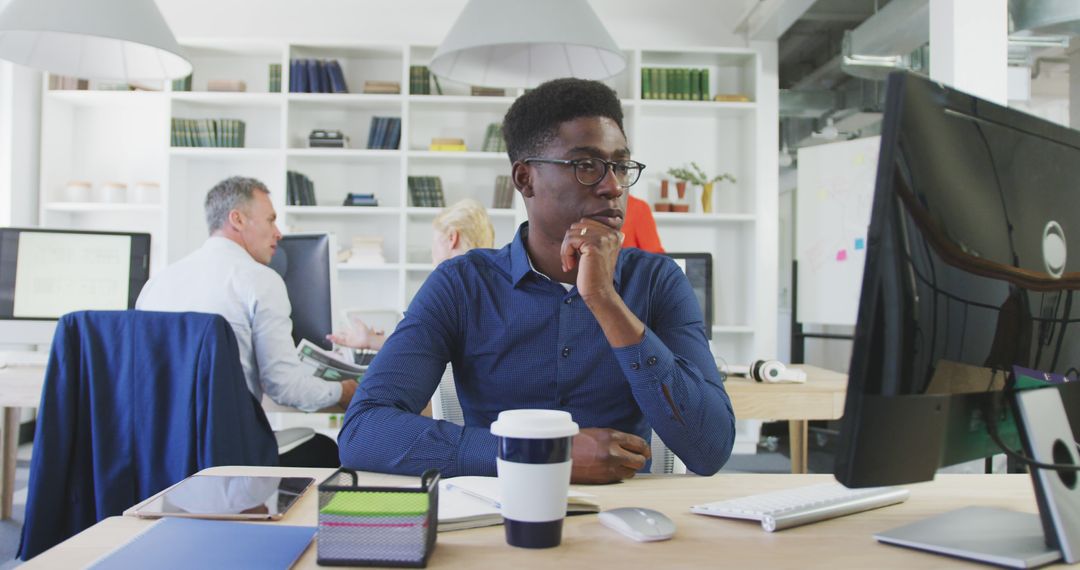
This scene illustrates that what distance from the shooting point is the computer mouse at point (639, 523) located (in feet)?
2.54

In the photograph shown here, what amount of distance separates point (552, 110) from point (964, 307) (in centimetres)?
76

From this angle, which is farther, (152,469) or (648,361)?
(152,469)

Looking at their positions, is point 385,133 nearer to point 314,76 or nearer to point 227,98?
point 314,76

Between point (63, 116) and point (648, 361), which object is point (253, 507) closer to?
point (648, 361)

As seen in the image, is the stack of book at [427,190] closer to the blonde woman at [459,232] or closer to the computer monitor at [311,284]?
the blonde woman at [459,232]

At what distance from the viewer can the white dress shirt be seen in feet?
7.57

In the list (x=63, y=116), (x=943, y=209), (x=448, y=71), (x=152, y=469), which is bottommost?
(x=152, y=469)

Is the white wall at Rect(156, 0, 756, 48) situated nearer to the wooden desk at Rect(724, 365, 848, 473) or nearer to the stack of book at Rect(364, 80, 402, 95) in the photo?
the stack of book at Rect(364, 80, 402, 95)

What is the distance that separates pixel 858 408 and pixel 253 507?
616mm

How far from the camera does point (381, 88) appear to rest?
16.8ft

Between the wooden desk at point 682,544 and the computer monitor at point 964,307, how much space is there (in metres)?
0.05

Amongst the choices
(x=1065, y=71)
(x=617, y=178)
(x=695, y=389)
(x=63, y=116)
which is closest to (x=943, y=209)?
(x=695, y=389)

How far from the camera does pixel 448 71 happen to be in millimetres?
2525

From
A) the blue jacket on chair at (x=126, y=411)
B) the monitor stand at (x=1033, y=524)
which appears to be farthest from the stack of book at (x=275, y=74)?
the monitor stand at (x=1033, y=524)
